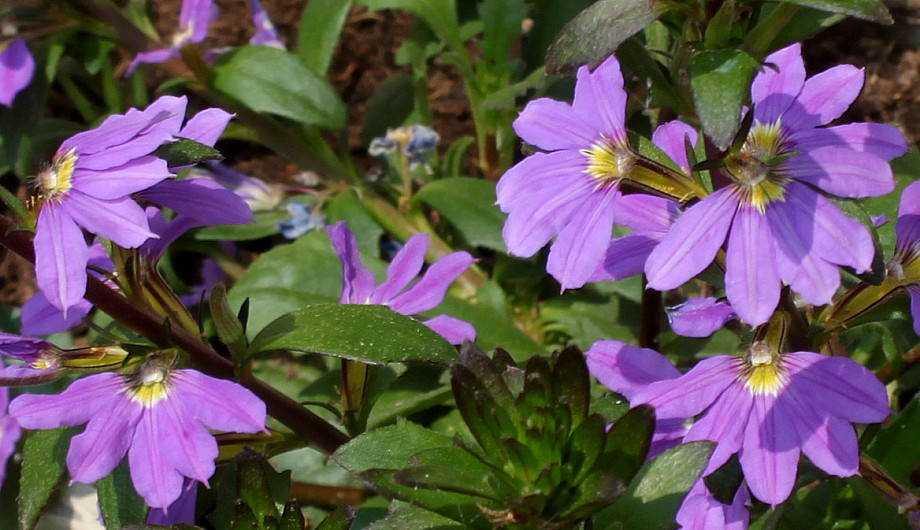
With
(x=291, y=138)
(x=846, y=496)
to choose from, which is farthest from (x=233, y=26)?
(x=846, y=496)

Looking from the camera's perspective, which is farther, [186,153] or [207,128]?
[207,128]

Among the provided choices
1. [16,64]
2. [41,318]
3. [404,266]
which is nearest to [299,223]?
[16,64]

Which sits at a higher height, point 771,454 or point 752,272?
point 752,272

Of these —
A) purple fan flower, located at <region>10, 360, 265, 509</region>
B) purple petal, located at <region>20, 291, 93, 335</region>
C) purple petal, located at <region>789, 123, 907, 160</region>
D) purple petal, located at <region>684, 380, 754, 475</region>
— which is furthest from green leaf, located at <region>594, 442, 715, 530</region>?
purple petal, located at <region>20, 291, 93, 335</region>

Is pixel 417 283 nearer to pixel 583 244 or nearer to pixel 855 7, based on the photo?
pixel 583 244

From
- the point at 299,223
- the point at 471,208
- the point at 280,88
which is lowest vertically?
the point at 299,223

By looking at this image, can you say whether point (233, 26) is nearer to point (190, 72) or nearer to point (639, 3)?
point (190, 72)

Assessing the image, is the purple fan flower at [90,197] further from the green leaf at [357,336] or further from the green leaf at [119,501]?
the green leaf at [119,501]

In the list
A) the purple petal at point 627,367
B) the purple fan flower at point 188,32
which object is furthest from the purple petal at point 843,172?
the purple fan flower at point 188,32

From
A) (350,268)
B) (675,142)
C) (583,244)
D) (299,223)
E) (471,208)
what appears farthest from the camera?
(299,223)
